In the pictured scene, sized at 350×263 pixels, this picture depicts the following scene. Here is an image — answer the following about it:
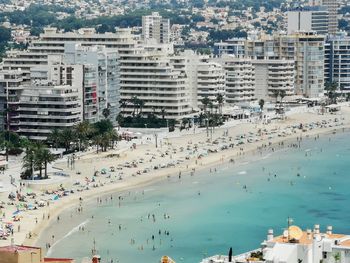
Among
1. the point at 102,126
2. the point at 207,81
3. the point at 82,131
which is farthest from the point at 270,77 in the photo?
the point at 82,131

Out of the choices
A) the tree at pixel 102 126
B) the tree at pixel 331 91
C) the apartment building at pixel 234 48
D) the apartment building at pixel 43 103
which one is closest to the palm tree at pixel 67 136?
the apartment building at pixel 43 103

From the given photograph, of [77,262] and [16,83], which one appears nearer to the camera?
[77,262]

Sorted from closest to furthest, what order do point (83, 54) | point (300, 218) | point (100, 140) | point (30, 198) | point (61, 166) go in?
point (300, 218) → point (30, 198) → point (61, 166) → point (100, 140) → point (83, 54)

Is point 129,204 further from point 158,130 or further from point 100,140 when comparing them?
point 158,130

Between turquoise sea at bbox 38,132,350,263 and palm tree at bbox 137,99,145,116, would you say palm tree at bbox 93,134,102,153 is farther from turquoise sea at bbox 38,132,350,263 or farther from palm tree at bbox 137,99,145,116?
palm tree at bbox 137,99,145,116

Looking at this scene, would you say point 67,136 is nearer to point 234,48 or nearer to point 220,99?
point 220,99

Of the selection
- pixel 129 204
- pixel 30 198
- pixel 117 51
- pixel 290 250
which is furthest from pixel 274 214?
pixel 117 51

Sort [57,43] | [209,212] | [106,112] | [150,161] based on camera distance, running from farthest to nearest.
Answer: [57,43] < [106,112] < [150,161] < [209,212]
